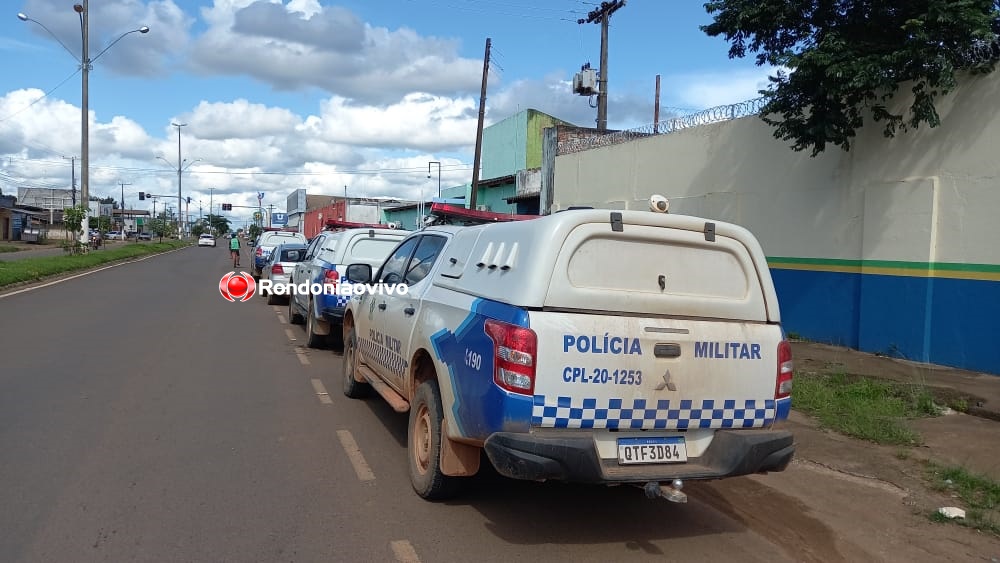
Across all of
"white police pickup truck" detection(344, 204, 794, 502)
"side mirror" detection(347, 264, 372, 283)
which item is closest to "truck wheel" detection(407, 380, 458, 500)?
"white police pickup truck" detection(344, 204, 794, 502)

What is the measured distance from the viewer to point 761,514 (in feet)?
17.2

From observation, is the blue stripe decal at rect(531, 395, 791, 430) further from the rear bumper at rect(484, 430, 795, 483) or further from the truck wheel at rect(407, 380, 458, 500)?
the truck wheel at rect(407, 380, 458, 500)

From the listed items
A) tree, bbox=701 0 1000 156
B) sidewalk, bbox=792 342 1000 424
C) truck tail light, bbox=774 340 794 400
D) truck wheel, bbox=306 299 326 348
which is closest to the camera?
truck tail light, bbox=774 340 794 400

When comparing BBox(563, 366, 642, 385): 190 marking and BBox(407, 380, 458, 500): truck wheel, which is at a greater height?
BBox(563, 366, 642, 385): 190 marking

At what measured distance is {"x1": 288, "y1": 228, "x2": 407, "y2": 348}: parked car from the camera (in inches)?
420

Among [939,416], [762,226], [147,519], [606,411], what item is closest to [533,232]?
[606,411]

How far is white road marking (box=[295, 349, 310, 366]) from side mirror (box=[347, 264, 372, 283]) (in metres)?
3.40

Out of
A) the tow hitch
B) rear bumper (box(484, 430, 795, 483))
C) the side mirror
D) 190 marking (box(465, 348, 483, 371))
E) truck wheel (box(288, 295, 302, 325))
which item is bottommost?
truck wheel (box(288, 295, 302, 325))

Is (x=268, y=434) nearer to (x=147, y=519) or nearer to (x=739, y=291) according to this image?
(x=147, y=519)

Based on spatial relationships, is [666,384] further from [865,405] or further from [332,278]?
[332,278]

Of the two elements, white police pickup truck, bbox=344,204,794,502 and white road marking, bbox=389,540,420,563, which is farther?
white road marking, bbox=389,540,420,563

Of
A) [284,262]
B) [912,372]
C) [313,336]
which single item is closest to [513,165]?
[284,262]

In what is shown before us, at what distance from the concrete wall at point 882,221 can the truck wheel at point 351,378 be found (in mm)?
7224

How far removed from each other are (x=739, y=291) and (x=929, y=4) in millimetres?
6261
